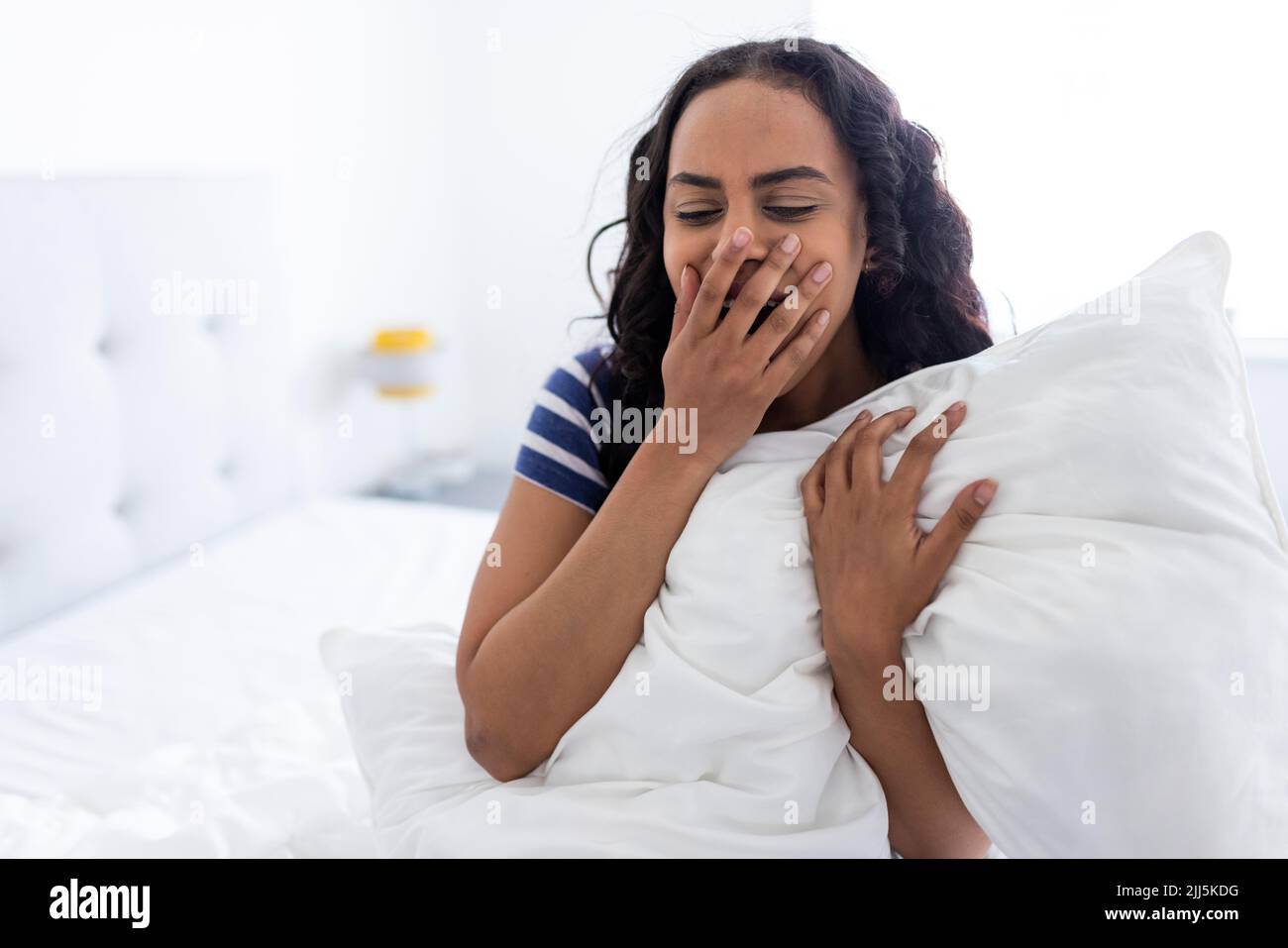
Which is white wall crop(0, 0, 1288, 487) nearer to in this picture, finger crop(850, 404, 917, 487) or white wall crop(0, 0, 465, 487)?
white wall crop(0, 0, 465, 487)

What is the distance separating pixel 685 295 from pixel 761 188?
0.39ft

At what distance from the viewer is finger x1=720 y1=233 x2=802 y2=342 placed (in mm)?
882

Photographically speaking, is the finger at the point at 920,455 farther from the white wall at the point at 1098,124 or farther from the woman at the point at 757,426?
the white wall at the point at 1098,124

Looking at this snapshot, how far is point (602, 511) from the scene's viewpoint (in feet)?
3.03

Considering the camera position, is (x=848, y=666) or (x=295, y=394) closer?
(x=848, y=666)

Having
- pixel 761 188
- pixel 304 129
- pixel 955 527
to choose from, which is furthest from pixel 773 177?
pixel 304 129

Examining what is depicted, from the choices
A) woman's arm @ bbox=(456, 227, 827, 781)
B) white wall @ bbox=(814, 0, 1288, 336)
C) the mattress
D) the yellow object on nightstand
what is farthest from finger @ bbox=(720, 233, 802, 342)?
the yellow object on nightstand

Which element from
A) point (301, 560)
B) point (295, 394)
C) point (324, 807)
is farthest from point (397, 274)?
point (324, 807)

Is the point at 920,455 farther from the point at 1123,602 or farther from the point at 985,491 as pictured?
the point at 1123,602

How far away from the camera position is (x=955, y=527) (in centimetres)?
80

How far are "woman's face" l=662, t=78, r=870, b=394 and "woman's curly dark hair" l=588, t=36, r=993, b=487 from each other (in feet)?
0.09

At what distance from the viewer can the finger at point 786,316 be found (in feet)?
2.95

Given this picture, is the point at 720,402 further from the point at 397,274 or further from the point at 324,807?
the point at 397,274

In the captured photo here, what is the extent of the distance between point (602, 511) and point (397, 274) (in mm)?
2181
